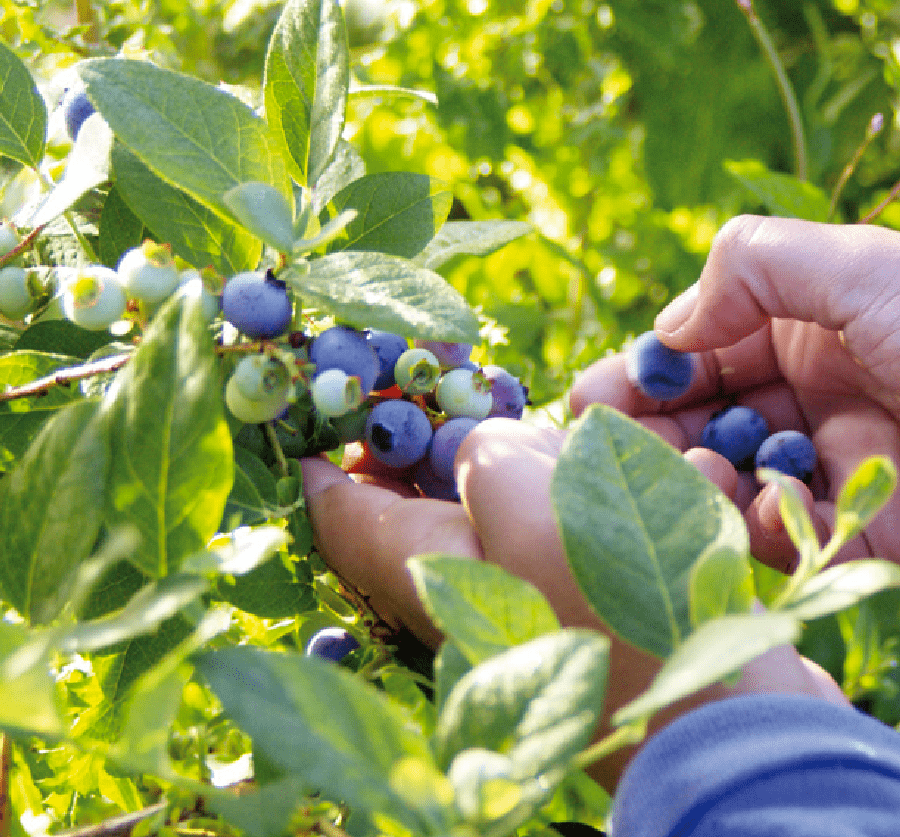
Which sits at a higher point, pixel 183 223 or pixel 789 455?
pixel 183 223

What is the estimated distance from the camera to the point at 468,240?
0.59 meters

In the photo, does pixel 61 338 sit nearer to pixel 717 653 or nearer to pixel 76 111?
pixel 76 111

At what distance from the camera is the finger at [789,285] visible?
701mm

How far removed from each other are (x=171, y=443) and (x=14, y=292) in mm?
237

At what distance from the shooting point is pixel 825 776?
0.35 m

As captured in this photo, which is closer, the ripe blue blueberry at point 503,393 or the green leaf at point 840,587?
the green leaf at point 840,587

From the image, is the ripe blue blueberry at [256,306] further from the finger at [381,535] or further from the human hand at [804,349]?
the human hand at [804,349]

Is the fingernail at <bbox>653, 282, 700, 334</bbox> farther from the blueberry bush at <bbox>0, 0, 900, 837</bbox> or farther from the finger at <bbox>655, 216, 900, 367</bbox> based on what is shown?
the blueberry bush at <bbox>0, 0, 900, 837</bbox>

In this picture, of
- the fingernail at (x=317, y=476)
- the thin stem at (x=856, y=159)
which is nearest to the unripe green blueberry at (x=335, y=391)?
the fingernail at (x=317, y=476)

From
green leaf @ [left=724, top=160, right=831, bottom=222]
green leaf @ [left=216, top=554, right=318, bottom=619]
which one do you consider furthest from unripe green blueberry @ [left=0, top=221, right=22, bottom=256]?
green leaf @ [left=724, top=160, right=831, bottom=222]

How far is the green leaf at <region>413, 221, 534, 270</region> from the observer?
0.57 metres

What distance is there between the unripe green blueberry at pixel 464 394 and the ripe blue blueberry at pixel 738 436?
322mm

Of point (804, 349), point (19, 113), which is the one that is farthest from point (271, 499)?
point (804, 349)

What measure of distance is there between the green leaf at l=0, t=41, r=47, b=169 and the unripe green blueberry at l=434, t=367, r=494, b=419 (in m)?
0.26
